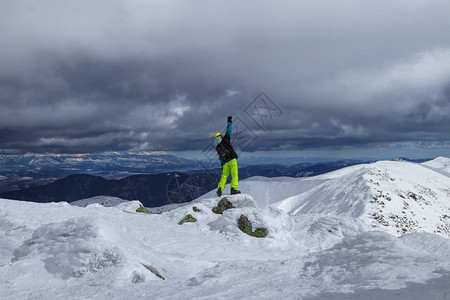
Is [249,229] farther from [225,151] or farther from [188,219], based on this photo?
[225,151]

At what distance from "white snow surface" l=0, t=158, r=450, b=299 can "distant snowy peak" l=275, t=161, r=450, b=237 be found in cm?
1710

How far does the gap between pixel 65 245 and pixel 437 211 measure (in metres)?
43.6

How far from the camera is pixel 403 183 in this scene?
135 ft

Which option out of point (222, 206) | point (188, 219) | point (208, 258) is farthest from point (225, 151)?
point (208, 258)

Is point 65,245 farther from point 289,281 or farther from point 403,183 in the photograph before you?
point 403,183

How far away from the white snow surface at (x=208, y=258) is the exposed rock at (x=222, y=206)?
89cm

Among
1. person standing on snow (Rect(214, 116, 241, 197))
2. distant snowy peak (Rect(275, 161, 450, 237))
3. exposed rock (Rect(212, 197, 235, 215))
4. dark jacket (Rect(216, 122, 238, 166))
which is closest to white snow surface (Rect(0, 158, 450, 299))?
exposed rock (Rect(212, 197, 235, 215))

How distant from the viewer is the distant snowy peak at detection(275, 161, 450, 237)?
93.0 ft

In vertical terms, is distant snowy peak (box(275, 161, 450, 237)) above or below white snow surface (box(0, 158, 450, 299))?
below

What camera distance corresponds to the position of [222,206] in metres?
16.5

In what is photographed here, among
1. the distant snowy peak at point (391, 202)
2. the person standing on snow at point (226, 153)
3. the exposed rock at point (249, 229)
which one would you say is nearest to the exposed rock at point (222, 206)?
the person standing on snow at point (226, 153)

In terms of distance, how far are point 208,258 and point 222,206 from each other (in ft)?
24.8

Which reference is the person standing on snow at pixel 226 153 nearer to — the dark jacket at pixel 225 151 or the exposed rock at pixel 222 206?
the dark jacket at pixel 225 151

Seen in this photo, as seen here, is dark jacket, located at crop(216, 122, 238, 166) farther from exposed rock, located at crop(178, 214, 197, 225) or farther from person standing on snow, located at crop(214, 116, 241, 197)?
exposed rock, located at crop(178, 214, 197, 225)
